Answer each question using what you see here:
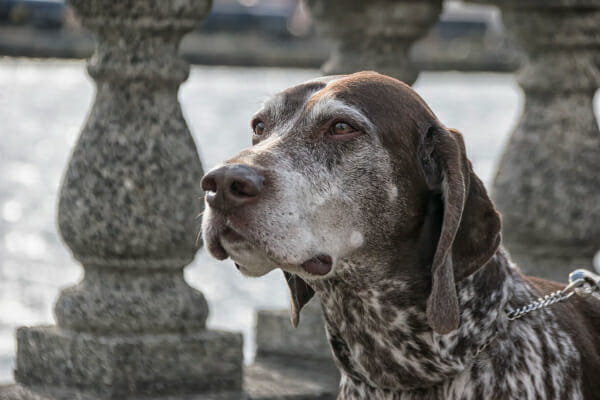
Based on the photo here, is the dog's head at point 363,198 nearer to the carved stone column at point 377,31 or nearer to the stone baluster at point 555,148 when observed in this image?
the carved stone column at point 377,31

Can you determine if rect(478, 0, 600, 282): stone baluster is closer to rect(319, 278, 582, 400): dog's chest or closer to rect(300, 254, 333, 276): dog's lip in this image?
rect(319, 278, 582, 400): dog's chest

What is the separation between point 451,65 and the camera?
1820 inches

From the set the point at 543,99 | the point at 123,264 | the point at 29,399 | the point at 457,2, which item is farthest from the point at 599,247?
the point at 29,399

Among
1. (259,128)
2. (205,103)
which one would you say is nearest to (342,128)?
(259,128)

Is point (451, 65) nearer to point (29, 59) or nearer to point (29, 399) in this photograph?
point (29, 59)

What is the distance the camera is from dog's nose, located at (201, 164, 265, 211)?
2.92 m

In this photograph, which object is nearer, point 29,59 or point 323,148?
point 323,148

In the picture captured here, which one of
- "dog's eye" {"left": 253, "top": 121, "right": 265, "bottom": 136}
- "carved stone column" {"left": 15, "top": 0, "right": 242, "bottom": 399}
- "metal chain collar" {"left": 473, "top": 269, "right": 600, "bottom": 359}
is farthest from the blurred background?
"metal chain collar" {"left": 473, "top": 269, "right": 600, "bottom": 359}

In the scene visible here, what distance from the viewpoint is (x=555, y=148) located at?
554cm

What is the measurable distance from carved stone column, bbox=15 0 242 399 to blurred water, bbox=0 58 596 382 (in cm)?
53

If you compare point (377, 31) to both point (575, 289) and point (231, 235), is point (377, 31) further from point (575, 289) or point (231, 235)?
point (231, 235)

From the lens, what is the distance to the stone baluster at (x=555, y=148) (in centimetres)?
548

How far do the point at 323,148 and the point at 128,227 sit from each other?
1.21m

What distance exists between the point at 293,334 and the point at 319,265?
2.27 metres
